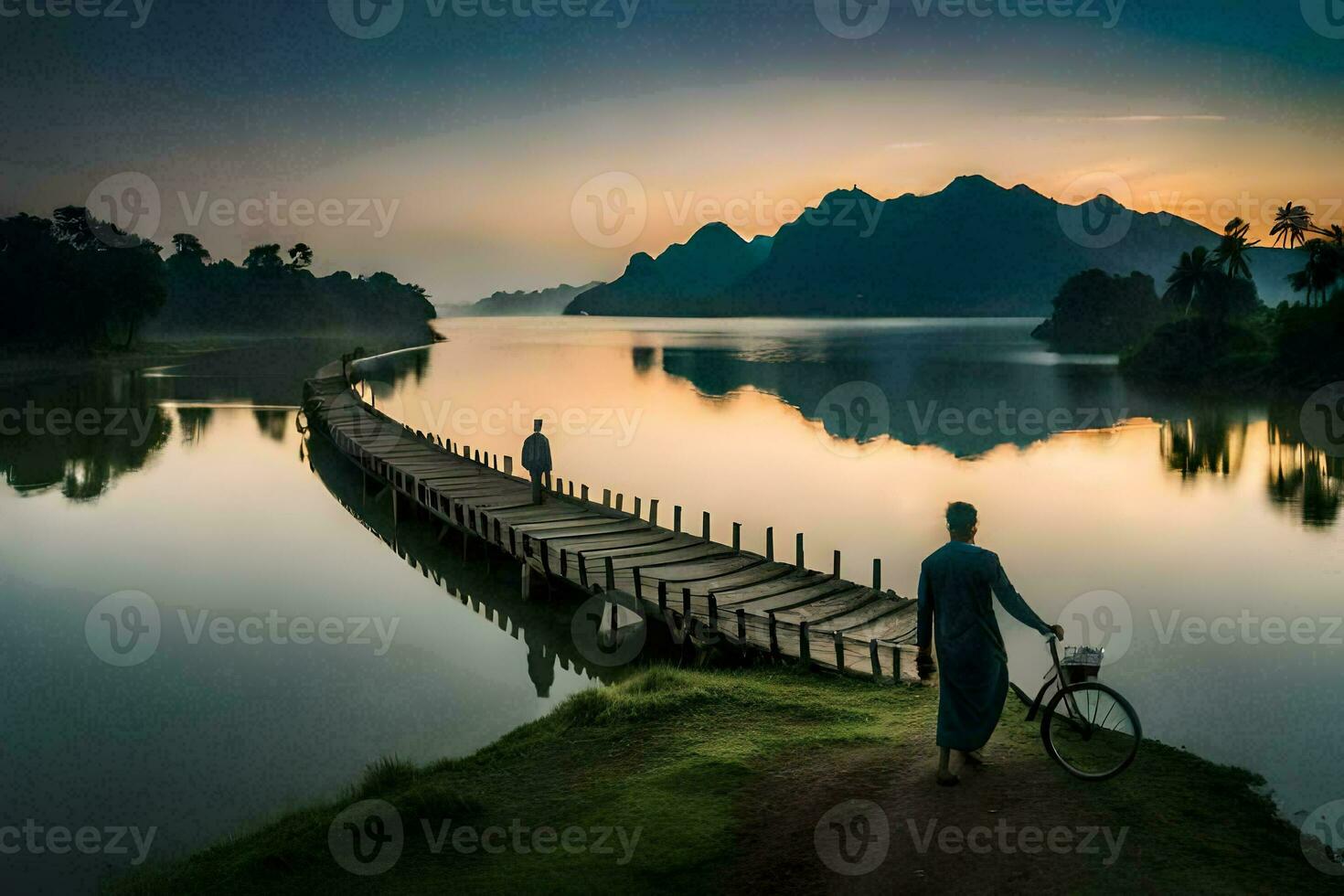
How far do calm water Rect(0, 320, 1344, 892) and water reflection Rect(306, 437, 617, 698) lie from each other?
105 millimetres

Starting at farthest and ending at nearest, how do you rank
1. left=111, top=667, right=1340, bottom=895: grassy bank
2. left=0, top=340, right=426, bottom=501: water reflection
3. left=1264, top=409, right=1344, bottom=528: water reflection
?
left=0, top=340, right=426, bottom=501: water reflection, left=1264, top=409, right=1344, bottom=528: water reflection, left=111, top=667, right=1340, bottom=895: grassy bank

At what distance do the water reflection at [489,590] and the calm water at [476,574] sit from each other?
0.10m

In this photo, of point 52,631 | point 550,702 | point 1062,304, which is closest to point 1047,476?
point 550,702

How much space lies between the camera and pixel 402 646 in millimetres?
17156

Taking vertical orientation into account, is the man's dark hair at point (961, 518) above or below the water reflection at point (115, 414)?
above

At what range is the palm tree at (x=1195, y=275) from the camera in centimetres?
7394

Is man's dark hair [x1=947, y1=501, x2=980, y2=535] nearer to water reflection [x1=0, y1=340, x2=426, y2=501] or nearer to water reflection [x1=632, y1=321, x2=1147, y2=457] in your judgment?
water reflection [x1=0, y1=340, x2=426, y2=501]

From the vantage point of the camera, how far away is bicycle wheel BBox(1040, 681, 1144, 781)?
7.96m

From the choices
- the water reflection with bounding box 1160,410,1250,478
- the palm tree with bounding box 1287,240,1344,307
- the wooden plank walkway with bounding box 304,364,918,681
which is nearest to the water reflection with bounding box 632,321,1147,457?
the water reflection with bounding box 1160,410,1250,478

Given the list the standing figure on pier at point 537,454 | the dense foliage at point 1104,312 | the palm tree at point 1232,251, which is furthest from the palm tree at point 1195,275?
the standing figure on pier at point 537,454

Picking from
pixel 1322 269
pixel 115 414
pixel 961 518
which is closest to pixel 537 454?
pixel 961 518

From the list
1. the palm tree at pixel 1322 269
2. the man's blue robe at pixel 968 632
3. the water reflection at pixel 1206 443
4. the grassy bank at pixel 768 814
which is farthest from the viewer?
the palm tree at pixel 1322 269

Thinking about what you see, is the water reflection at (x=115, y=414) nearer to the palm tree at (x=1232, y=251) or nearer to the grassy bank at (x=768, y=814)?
the grassy bank at (x=768, y=814)

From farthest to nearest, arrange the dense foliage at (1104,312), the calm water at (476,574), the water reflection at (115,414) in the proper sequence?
the dense foliage at (1104,312) → the water reflection at (115,414) → the calm water at (476,574)
